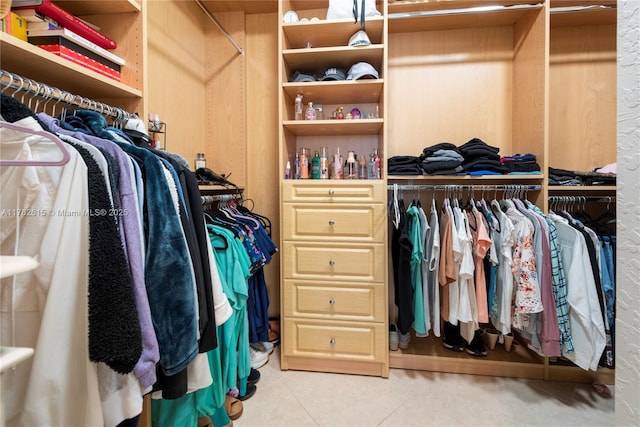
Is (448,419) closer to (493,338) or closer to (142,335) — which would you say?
(493,338)

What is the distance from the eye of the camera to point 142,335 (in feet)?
2.41

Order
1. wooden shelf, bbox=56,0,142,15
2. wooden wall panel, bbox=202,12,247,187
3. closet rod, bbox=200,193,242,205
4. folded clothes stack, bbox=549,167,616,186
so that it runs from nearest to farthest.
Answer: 1. wooden shelf, bbox=56,0,142,15
2. closet rod, bbox=200,193,242,205
3. folded clothes stack, bbox=549,167,616,186
4. wooden wall panel, bbox=202,12,247,187

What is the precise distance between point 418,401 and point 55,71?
7.33 feet

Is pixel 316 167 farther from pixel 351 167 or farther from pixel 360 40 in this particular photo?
pixel 360 40

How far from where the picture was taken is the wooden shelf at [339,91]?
1.82m

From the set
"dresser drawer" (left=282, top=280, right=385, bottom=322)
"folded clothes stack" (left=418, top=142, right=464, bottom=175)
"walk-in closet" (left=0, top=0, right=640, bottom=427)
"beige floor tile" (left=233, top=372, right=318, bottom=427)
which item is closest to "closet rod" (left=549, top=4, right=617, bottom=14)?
"walk-in closet" (left=0, top=0, right=640, bottom=427)

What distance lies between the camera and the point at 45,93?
87cm

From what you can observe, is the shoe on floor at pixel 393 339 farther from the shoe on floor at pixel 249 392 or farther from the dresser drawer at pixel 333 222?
the shoe on floor at pixel 249 392

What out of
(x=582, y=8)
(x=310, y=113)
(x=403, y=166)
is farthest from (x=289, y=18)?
(x=582, y=8)

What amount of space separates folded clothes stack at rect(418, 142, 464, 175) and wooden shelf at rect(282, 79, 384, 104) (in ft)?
1.77

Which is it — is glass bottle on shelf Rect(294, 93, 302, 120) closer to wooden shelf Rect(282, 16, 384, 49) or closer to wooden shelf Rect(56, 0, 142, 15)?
wooden shelf Rect(282, 16, 384, 49)

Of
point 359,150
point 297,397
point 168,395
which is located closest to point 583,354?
point 297,397

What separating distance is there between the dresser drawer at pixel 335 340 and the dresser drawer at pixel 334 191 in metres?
0.78

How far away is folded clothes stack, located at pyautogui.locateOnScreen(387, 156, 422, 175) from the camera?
1.86 metres
